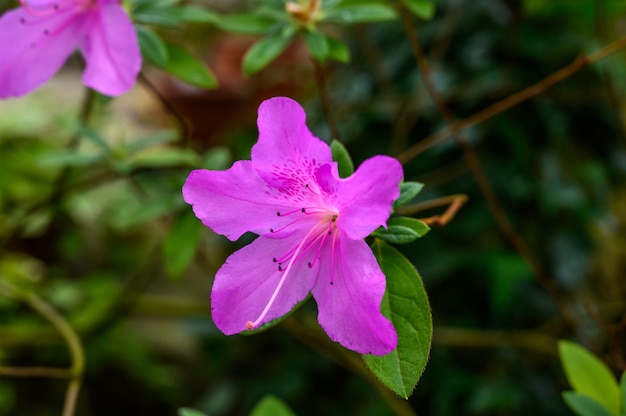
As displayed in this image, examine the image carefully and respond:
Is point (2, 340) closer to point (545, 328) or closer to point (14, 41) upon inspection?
point (14, 41)

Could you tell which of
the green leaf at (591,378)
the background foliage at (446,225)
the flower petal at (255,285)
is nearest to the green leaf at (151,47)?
the background foliage at (446,225)

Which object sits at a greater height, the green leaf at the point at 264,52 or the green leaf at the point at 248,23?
the green leaf at the point at 248,23

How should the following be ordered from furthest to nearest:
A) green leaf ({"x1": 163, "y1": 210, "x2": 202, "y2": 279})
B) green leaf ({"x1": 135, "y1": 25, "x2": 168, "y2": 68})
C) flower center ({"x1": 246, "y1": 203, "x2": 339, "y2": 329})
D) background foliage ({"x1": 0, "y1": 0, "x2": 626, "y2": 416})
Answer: background foliage ({"x1": 0, "y1": 0, "x2": 626, "y2": 416}) < green leaf ({"x1": 163, "y1": 210, "x2": 202, "y2": 279}) < green leaf ({"x1": 135, "y1": 25, "x2": 168, "y2": 68}) < flower center ({"x1": 246, "y1": 203, "x2": 339, "y2": 329})

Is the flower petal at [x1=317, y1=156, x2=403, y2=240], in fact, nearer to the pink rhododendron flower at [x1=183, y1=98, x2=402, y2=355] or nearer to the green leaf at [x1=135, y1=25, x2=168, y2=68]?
the pink rhododendron flower at [x1=183, y1=98, x2=402, y2=355]

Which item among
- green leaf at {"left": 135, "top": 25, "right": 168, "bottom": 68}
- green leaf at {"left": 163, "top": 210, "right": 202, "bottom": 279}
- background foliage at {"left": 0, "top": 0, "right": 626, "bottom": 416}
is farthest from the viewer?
background foliage at {"left": 0, "top": 0, "right": 626, "bottom": 416}

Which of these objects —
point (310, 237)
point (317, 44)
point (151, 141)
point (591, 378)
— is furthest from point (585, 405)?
point (151, 141)

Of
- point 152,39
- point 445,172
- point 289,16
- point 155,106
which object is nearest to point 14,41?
point 152,39

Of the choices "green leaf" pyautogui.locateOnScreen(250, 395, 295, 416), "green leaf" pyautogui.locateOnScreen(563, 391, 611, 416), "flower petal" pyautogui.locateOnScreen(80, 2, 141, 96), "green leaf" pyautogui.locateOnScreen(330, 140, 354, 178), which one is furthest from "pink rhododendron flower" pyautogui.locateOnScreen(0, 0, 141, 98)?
"green leaf" pyautogui.locateOnScreen(563, 391, 611, 416)

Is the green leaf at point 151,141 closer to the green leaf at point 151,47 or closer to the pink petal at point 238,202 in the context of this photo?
the green leaf at point 151,47
